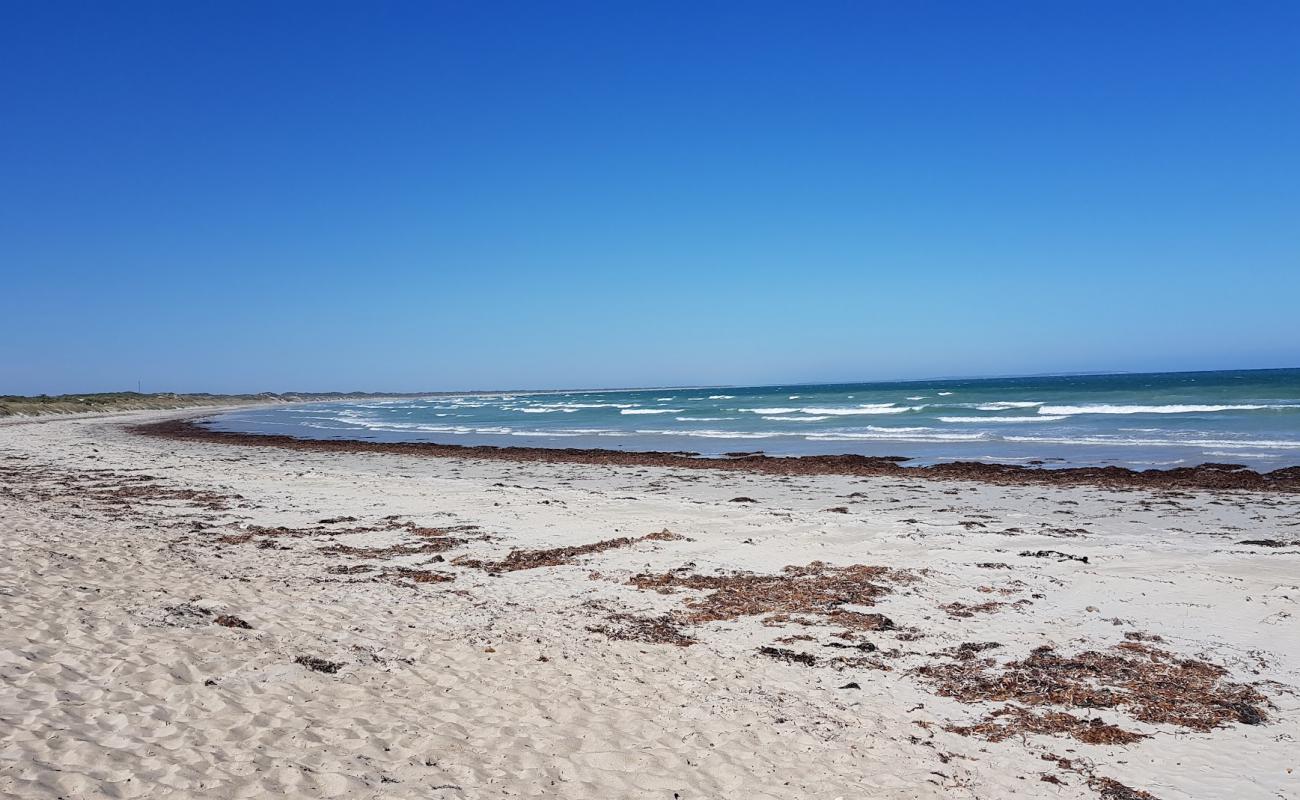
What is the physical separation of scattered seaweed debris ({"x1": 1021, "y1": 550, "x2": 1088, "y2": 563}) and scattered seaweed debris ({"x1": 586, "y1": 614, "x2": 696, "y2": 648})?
546cm

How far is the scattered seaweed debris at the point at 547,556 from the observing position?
10.00m

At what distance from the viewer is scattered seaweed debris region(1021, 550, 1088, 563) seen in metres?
10.0

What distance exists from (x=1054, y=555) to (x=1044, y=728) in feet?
18.8

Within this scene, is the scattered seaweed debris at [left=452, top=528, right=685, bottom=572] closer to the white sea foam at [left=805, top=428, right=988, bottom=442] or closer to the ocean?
the ocean

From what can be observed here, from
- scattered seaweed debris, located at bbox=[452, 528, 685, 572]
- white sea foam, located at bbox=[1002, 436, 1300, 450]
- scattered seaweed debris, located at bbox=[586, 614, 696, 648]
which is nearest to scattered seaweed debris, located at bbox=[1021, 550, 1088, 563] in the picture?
scattered seaweed debris, located at bbox=[452, 528, 685, 572]

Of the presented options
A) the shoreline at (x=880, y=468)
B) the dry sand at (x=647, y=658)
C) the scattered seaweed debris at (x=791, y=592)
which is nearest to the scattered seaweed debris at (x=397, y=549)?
the dry sand at (x=647, y=658)

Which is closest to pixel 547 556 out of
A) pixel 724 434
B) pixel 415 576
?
pixel 415 576

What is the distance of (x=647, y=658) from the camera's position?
6.55 meters

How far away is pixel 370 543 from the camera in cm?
1146

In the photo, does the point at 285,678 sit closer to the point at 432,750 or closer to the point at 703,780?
the point at 432,750

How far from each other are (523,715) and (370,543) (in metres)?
7.04

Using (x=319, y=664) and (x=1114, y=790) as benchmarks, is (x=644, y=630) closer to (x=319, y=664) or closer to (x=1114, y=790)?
(x=319, y=664)

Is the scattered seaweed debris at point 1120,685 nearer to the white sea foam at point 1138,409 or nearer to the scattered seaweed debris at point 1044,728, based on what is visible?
the scattered seaweed debris at point 1044,728

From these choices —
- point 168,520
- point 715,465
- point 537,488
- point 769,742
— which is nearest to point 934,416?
point 715,465
